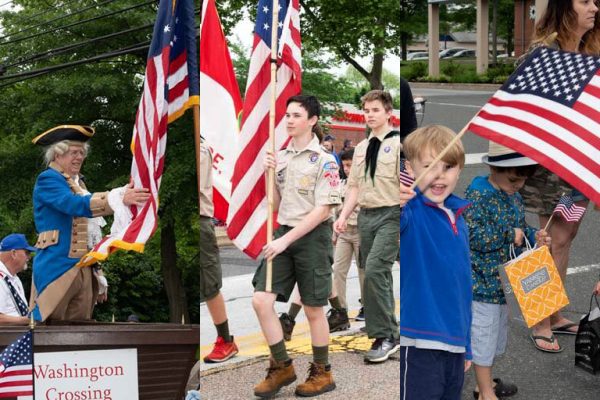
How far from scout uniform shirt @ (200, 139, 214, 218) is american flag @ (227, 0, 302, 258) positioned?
88 mm

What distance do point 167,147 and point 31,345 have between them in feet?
3.05

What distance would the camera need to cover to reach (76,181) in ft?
14.1

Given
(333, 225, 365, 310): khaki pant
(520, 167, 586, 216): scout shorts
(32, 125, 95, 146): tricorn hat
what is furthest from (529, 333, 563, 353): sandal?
(32, 125, 95, 146): tricorn hat

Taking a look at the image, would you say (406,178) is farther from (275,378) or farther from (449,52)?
(275,378)

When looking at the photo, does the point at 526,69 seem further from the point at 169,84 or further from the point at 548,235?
the point at 169,84

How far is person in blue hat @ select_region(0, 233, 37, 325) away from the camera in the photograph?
5.15m

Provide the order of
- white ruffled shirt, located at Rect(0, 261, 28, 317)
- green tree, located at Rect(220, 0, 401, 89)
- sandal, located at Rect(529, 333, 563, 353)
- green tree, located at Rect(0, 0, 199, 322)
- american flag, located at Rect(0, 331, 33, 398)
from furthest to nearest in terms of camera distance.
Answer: white ruffled shirt, located at Rect(0, 261, 28, 317) < green tree, located at Rect(0, 0, 199, 322) < american flag, located at Rect(0, 331, 33, 398) < sandal, located at Rect(529, 333, 563, 353) < green tree, located at Rect(220, 0, 401, 89)

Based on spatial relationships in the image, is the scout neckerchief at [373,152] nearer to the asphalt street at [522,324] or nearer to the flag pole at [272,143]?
the asphalt street at [522,324]

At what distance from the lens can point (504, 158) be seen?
2.77 m

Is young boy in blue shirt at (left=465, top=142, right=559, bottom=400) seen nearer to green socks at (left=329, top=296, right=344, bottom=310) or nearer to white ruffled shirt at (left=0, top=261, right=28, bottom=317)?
green socks at (left=329, top=296, right=344, bottom=310)

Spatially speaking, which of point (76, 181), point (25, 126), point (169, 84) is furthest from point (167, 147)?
point (25, 126)

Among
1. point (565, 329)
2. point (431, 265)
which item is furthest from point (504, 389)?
point (431, 265)

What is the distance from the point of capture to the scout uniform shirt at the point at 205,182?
2830 millimetres

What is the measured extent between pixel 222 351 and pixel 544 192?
1009 millimetres
